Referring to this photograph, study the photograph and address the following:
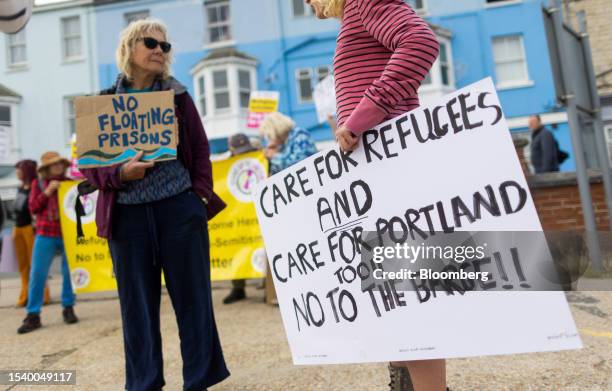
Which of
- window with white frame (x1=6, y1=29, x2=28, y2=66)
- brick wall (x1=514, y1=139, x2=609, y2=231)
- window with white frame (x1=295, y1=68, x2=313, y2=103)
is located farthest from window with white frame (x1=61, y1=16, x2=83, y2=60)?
brick wall (x1=514, y1=139, x2=609, y2=231)

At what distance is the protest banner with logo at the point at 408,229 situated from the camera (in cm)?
129

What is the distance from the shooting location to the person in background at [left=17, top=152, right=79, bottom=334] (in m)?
4.18

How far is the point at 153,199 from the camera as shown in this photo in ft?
6.74

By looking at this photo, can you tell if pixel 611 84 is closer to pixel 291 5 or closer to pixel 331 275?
pixel 331 275

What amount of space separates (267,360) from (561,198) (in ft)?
13.0

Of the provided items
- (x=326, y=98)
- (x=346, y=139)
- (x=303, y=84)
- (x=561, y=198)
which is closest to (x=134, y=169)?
(x=346, y=139)

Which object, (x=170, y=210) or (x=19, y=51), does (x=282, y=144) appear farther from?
(x=19, y=51)

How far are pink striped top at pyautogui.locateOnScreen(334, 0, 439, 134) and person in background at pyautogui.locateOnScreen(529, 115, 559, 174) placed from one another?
19.3ft

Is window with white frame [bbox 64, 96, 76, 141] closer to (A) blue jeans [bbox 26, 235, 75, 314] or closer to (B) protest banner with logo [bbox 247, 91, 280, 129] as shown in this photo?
(B) protest banner with logo [bbox 247, 91, 280, 129]

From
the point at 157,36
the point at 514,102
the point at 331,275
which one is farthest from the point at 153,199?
the point at 514,102

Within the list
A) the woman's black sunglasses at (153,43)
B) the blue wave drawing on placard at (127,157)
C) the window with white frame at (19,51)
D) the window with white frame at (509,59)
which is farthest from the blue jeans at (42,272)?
the window with white frame at (509,59)

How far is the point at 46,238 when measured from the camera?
4.53 m

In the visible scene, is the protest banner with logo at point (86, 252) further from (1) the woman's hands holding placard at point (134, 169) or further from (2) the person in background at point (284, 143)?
(1) the woman's hands holding placard at point (134, 169)

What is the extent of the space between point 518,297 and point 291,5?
18.3 metres
